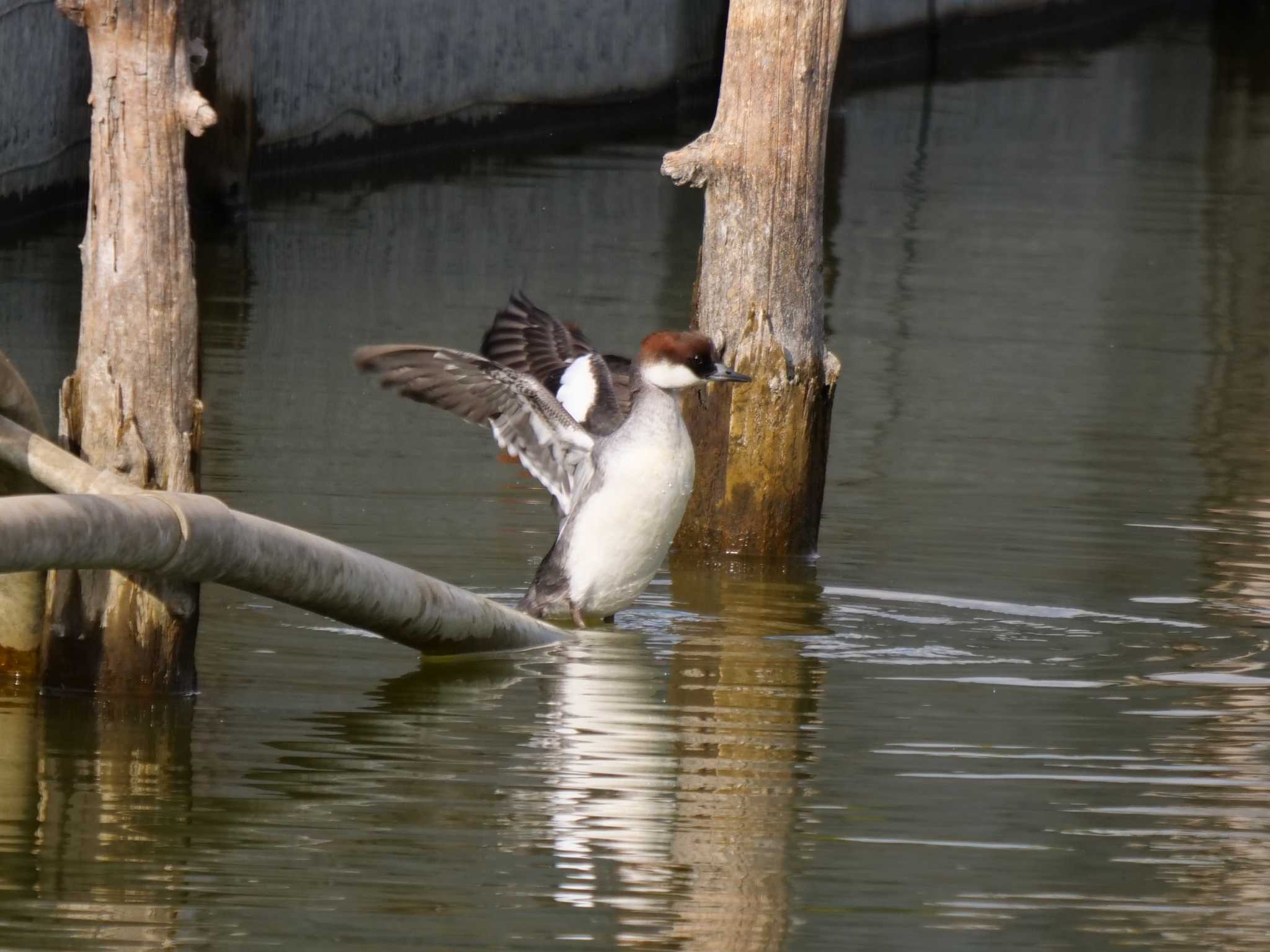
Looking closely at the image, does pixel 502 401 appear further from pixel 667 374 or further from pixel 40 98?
pixel 40 98

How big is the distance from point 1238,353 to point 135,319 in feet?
28.8

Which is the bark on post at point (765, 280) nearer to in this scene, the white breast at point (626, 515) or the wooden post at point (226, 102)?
the white breast at point (626, 515)

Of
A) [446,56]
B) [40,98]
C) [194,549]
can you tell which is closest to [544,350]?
[194,549]

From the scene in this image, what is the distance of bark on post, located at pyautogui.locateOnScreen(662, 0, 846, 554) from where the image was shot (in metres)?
8.52

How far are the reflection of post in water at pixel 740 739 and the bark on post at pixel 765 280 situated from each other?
0.22 meters

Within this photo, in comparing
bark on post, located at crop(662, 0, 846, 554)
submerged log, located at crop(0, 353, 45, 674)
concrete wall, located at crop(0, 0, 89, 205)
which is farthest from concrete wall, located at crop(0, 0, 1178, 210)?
submerged log, located at crop(0, 353, 45, 674)

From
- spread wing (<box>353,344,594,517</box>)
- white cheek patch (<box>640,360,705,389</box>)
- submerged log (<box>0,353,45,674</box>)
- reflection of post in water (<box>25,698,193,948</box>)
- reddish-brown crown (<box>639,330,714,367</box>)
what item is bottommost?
reflection of post in water (<box>25,698,193,948</box>)

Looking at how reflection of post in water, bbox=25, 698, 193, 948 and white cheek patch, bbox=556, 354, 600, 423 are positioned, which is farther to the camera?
white cheek patch, bbox=556, 354, 600, 423

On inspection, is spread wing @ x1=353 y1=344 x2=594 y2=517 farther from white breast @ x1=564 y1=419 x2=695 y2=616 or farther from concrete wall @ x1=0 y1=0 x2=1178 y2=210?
concrete wall @ x1=0 y1=0 x2=1178 y2=210

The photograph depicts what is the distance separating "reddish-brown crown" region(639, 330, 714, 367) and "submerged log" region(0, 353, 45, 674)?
6.61ft

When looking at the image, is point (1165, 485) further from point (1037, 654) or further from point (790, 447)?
point (1037, 654)

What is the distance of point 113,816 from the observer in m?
5.52

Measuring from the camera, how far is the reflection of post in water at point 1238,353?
8906 millimetres

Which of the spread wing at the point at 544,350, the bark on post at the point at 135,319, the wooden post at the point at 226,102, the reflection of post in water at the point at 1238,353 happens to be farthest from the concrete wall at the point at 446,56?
the bark on post at the point at 135,319
